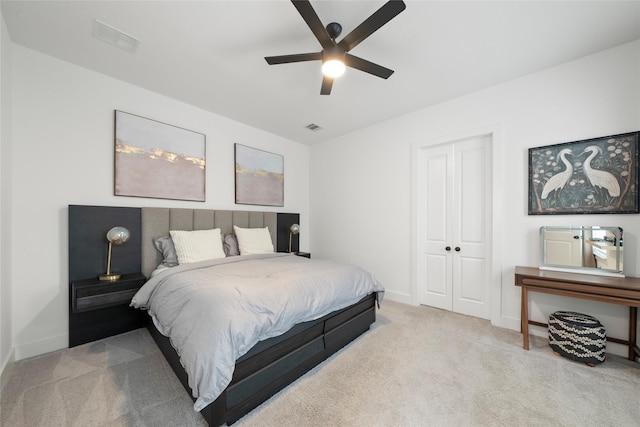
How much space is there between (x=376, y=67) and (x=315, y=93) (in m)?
1.15

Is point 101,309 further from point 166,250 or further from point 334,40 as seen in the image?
point 334,40

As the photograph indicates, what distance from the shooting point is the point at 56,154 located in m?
2.36

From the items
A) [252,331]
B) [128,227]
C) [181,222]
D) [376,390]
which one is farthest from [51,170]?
[376,390]

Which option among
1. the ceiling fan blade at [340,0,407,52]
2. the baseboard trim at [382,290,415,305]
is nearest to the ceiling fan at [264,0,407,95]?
the ceiling fan blade at [340,0,407,52]

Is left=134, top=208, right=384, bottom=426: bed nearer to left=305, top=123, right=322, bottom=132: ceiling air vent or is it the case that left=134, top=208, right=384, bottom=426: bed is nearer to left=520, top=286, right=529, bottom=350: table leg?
left=520, top=286, right=529, bottom=350: table leg

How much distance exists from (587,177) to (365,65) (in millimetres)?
2414

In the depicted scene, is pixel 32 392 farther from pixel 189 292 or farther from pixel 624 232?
pixel 624 232

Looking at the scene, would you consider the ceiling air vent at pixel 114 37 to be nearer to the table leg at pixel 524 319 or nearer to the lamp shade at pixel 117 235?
the lamp shade at pixel 117 235

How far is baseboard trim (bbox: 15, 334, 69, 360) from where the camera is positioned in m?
2.13

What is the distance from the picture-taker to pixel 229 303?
60.4 inches

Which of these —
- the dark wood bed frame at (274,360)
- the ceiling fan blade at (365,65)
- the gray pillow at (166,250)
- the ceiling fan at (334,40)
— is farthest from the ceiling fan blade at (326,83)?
the gray pillow at (166,250)

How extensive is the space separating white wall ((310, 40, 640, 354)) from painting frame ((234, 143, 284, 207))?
1167 millimetres

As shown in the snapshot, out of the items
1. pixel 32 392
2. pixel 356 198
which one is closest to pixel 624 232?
pixel 356 198

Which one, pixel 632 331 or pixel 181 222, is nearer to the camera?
pixel 632 331
